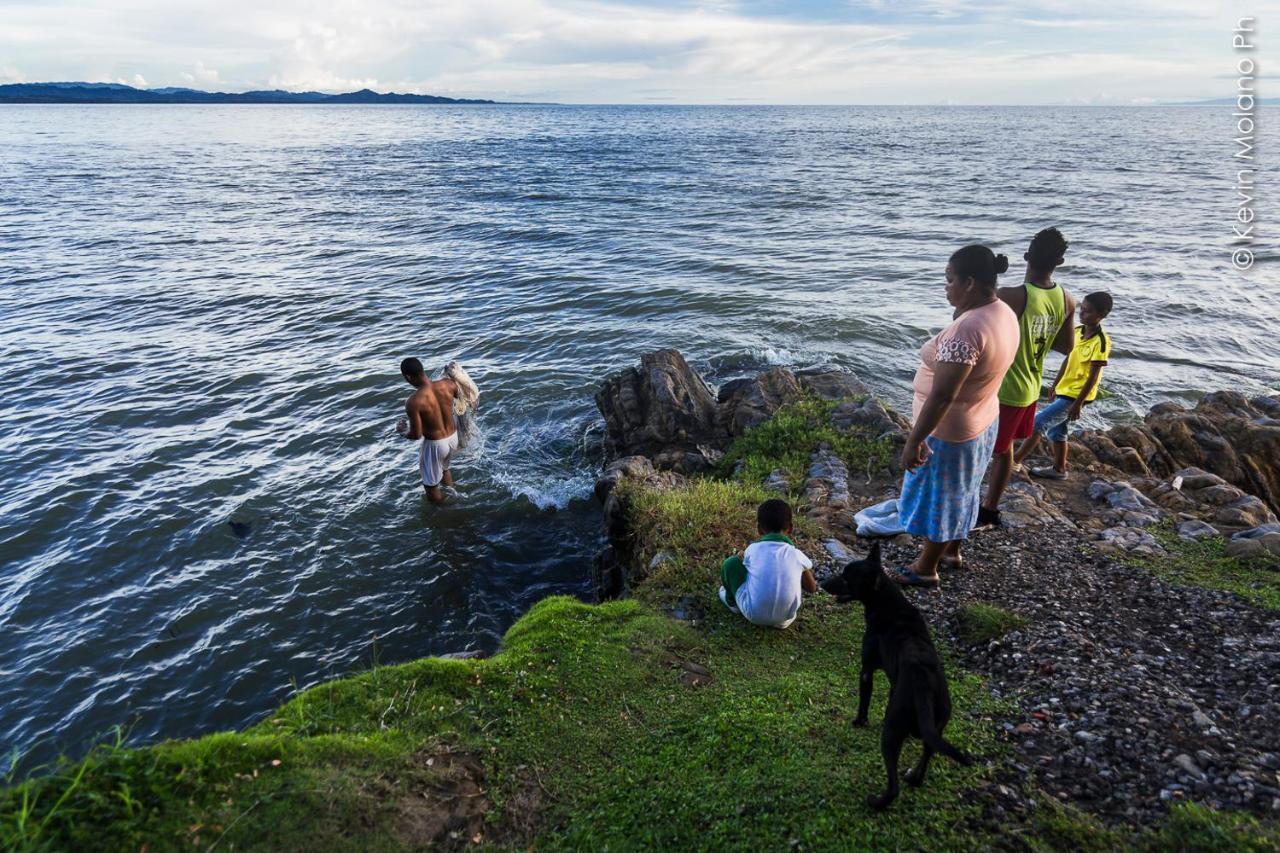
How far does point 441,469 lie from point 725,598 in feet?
20.4

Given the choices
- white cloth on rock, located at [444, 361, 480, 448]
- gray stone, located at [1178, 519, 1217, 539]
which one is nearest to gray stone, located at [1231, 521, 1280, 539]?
gray stone, located at [1178, 519, 1217, 539]

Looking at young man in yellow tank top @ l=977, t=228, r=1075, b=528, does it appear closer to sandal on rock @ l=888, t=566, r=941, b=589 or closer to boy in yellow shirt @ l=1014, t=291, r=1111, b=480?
boy in yellow shirt @ l=1014, t=291, r=1111, b=480

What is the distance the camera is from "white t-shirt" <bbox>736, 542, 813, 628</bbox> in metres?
6.02

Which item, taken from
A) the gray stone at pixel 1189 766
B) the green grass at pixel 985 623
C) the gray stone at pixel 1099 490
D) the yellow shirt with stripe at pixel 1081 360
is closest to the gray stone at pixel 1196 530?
the gray stone at pixel 1099 490

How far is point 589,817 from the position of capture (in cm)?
429

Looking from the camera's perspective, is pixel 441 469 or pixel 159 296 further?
pixel 159 296

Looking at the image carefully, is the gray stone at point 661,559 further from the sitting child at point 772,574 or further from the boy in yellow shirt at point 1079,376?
the boy in yellow shirt at point 1079,376

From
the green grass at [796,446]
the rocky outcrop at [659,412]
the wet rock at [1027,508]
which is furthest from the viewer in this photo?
the rocky outcrop at [659,412]

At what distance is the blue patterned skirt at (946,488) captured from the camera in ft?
19.3

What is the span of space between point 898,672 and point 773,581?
2016mm

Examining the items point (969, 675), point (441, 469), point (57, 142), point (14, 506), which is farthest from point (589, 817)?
point (57, 142)

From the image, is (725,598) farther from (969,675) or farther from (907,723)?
(907,723)

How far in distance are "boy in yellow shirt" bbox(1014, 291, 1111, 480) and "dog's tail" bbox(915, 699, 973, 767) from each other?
6157mm

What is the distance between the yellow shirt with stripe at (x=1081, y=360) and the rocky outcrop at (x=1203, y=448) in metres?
2.30
